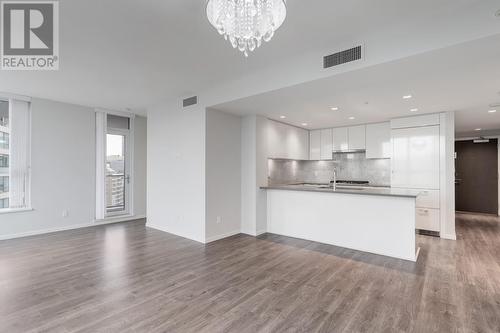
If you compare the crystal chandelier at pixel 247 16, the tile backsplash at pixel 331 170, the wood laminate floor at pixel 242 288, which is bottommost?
Result: the wood laminate floor at pixel 242 288

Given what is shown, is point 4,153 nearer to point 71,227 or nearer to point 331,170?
point 71,227

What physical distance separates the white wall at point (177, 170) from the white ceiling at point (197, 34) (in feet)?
3.35

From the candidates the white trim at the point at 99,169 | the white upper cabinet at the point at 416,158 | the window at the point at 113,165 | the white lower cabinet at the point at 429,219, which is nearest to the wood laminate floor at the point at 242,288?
the white lower cabinet at the point at 429,219

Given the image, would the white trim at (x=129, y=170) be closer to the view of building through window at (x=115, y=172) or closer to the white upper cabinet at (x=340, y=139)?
the view of building through window at (x=115, y=172)

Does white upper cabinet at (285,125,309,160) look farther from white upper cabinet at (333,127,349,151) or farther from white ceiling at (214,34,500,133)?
white upper cabinet at (333,127,349,151)

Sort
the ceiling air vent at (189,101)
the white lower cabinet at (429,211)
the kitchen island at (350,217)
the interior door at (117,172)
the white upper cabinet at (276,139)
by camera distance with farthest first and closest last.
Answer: the interior door at (117,172), the white upper cabinet at (276,139), the white lower cabinet at (429,211), the ceiling air vent at (189,101), the kitchen island at (350,217)

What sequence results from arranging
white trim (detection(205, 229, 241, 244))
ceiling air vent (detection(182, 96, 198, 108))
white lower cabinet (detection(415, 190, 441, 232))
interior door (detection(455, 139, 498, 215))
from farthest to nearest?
interior door (detection(455, 139, 498, 215))
white lower cabinet (detection(415, 190, 441, 232))
ceiling air vent (detection(182, 96, 198, 108))
white trim (detection(205, 229, 241, 244))

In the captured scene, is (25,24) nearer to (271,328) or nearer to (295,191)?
(271,328)

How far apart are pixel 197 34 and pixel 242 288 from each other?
2.85 m

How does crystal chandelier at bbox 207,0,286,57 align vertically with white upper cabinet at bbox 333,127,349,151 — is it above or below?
above

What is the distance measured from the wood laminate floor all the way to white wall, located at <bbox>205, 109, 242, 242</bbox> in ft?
2.25

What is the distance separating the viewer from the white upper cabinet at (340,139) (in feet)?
21.5

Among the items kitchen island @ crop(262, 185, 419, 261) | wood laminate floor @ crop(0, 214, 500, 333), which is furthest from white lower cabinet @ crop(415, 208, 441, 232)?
kitchen island @ crop(262, 185, 419, 261)

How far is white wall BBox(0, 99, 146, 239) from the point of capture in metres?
5.09
